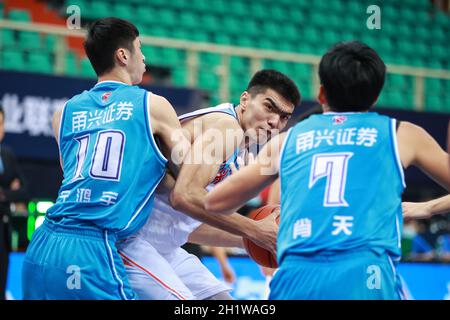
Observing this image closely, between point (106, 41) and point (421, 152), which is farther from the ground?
point (106, 41)

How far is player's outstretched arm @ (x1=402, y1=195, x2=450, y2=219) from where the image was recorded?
163 inches

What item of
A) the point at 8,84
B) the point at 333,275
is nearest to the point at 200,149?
the point at 333,275

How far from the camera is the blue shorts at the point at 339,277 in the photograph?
312 centimetres

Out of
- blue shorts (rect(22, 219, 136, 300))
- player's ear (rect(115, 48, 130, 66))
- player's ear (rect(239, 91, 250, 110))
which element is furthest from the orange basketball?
player's ear (rect(115, 48, 130, 66))

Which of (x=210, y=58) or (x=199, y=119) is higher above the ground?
(x=210, y=58)

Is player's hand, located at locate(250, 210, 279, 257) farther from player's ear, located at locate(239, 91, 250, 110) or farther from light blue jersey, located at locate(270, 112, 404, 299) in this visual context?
player's ear, located at locate(239, 91, 250, 110)

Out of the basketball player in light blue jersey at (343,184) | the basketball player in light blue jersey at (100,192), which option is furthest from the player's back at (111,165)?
the basketball player in light blue jersey at (343,184)

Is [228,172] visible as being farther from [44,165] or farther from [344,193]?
[44,165]

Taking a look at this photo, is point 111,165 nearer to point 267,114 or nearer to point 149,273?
point 149,273

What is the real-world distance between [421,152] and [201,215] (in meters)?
1.17

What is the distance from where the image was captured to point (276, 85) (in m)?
4.82

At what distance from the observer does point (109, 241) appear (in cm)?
401

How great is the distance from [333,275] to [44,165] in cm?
894

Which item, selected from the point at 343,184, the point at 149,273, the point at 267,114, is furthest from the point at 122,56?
the point at 343,184
